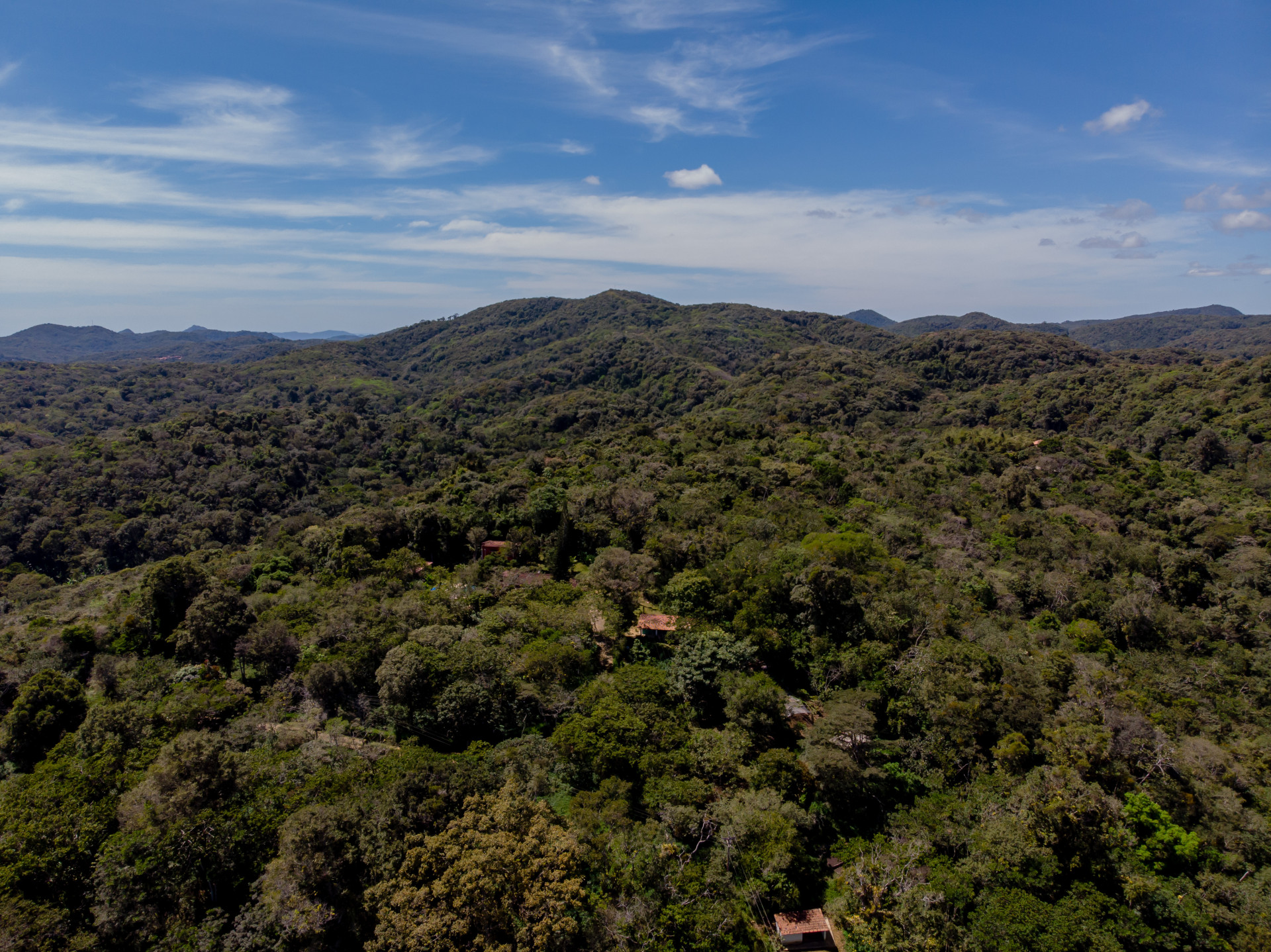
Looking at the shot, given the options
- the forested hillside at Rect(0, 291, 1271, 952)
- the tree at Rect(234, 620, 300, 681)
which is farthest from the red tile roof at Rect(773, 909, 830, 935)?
the tree at Rect(234, 620, 300, 681)

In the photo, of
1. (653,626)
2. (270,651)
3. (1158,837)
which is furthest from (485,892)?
(1158,837)

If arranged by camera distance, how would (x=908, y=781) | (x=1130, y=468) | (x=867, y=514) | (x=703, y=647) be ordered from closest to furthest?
(x=908, y=781)
(x=703, y=647)
(x=867, y=514)
(x=1130, y=468)

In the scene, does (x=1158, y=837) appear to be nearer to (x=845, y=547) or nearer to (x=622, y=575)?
(x=845, y=547)

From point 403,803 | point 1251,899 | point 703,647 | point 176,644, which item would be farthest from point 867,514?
point 176,644

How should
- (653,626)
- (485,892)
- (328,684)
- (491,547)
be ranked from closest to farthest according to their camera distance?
(485,892)
(328,684)
(653,626)
(491,547)

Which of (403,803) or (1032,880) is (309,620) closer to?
(403,803)

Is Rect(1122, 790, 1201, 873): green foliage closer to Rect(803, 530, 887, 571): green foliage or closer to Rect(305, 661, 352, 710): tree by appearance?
Rect(803, 530, 887, 571): green foliage

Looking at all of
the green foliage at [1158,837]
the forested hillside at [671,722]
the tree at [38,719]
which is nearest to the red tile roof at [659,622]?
the forested hillside at [671,722]
